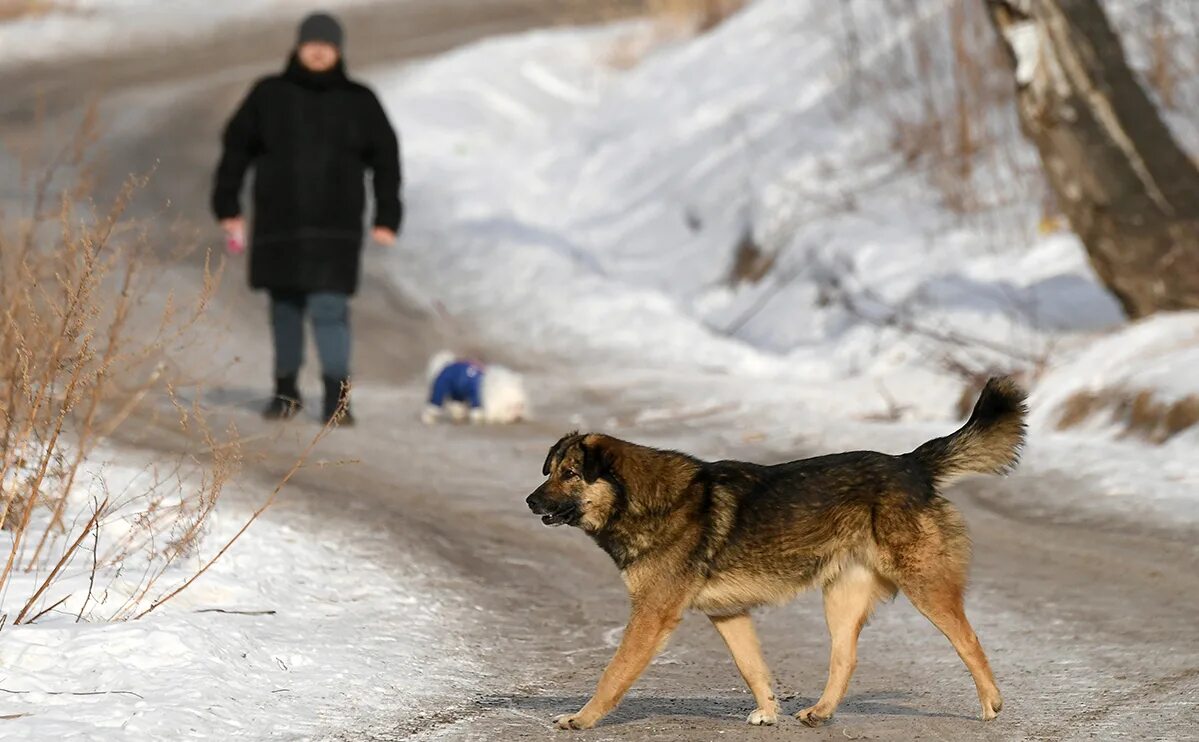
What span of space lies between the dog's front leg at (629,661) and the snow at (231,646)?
2.12 ft

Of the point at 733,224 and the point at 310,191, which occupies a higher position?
the point at 310,191

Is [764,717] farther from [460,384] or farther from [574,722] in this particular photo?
[460,384]

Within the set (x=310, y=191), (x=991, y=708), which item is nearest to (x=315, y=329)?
(x=310, y=191)

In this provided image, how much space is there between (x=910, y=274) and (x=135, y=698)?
36.1ft

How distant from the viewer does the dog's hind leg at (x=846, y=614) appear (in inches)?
217

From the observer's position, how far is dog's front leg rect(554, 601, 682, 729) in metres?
5.37

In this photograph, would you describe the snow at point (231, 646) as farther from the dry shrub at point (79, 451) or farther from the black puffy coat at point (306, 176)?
the black puffy coat at point (306, 176)

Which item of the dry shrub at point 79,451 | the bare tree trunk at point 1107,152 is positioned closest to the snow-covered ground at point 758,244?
the bare tree trunk at point 1107,152

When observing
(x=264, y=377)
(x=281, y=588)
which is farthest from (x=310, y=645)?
(x=264, y=377)

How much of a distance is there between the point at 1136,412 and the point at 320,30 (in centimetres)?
588

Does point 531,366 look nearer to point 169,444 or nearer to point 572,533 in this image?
point 169,444

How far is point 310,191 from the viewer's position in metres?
11.1

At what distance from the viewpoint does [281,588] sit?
693 cm

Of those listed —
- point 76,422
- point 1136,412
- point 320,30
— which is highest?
point 320,30
